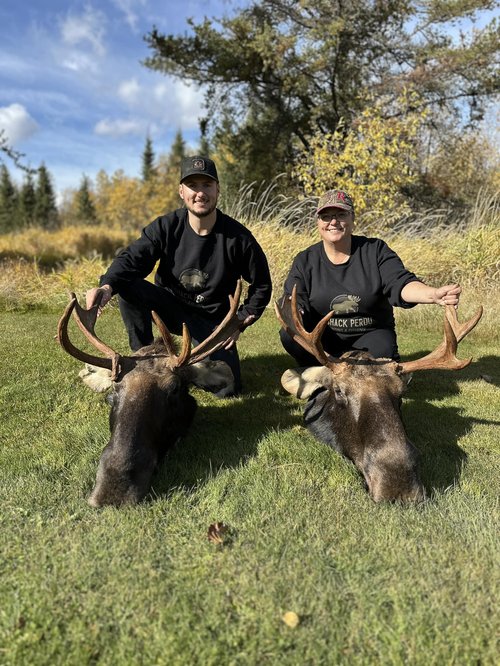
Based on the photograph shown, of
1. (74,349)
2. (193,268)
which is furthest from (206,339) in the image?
(193,268)

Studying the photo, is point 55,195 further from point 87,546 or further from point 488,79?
point 87,546

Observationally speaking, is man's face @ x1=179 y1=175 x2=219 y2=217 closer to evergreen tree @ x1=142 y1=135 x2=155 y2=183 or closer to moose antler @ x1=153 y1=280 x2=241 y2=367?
moose antler @ x1=153 y1=280 x2=241 y2=367

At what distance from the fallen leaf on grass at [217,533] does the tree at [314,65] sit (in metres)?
17.1

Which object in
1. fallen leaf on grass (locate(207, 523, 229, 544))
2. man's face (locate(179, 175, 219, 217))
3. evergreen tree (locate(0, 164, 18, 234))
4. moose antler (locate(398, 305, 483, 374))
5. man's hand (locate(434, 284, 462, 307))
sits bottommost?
fallen leaf on grass (locate(207, 523, 229, 544))

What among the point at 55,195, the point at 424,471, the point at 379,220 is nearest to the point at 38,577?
the point at 424,471

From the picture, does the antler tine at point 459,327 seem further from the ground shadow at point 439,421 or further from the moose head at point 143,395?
the moose head at point 143,395

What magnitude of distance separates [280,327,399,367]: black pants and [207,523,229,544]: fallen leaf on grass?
7.79 feet

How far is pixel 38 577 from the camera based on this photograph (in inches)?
95.0

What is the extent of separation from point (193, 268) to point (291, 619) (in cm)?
367

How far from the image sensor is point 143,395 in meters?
3.44

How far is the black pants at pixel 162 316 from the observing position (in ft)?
17.5

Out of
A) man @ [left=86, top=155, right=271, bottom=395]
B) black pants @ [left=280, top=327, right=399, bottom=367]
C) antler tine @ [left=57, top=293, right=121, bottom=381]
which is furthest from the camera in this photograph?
man @ [left=86, top=155, right=271, bottom=395]

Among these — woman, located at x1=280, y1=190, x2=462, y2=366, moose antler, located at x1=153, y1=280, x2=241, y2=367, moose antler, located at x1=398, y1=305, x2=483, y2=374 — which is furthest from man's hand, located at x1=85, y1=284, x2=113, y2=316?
moose antler, located at x1=398, y1=305, x2=483, y2=374

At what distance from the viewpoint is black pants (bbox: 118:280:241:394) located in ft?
17.5
